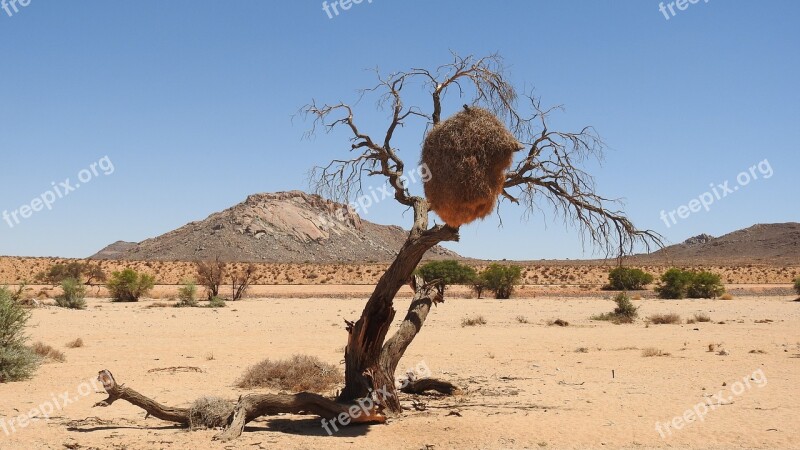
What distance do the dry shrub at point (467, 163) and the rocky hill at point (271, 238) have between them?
87.0m

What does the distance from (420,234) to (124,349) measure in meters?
12.4

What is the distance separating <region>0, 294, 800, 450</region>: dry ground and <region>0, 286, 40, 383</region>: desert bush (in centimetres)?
35

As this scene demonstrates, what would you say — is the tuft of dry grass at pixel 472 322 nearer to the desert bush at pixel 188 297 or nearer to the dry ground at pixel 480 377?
the dry ground at pixel 480 377

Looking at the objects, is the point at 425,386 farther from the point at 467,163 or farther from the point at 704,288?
the point at 704,288

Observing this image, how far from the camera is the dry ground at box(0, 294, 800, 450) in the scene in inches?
399

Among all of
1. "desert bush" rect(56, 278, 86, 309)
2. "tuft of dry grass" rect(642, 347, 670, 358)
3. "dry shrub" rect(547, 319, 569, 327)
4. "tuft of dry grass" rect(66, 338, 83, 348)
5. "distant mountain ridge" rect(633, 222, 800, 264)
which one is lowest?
"tuft of dry grass" rect(642, 347, 670, 358)

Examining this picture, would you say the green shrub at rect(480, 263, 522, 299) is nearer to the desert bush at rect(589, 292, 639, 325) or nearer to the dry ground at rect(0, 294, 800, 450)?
the dry ground at rect(0, 294, 800, 450)

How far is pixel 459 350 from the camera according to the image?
67.3ft

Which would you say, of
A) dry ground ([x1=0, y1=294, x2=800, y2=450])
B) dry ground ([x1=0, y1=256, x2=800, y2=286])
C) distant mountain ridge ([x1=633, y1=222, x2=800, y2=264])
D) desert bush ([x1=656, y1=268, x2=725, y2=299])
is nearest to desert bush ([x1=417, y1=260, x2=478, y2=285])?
desert bush ([x1=656, y1=268, x2=725, y2=299])

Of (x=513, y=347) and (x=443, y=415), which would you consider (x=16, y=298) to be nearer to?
(x=443, y=415)

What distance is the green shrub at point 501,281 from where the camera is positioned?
43.3m

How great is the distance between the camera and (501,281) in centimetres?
4325

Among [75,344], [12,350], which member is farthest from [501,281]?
[12,350]

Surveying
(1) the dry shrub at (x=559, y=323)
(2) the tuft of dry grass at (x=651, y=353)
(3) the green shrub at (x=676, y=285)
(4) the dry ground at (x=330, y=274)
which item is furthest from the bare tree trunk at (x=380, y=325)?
(4) the dry ground at (x=330, y=274)
